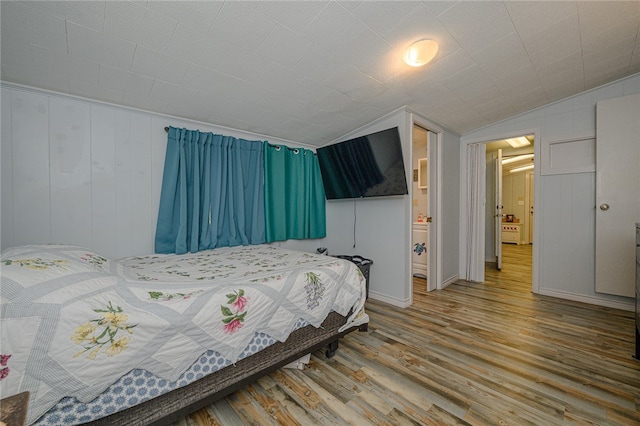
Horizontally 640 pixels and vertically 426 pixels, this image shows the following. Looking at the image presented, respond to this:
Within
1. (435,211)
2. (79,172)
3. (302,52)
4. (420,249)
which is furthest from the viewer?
(420,249)

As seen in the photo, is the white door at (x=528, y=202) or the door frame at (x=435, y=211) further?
the white door at (x=528, y=202)

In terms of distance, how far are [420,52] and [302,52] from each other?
898 mm

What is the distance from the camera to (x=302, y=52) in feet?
6.04

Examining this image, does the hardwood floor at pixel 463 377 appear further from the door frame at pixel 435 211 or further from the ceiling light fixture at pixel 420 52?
the ceiling light fixture at pixel 420 52

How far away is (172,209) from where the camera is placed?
2426 millimetres

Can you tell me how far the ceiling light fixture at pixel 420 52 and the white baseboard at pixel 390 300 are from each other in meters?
2.37

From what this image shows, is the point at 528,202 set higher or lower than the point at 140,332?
higher

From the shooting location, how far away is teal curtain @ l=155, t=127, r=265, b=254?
241 centimetres

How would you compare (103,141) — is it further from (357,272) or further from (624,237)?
(624,237)

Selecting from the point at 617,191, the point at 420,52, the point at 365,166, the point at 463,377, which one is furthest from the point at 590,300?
the point at 420,52

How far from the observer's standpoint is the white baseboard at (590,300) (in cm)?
270

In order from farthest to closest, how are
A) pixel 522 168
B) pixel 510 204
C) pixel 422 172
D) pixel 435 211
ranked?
pixel 510 204 < pixel 522 168 < pixel 422 172 < pixel 435 211

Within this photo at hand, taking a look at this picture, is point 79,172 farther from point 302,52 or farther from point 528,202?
point 528,202

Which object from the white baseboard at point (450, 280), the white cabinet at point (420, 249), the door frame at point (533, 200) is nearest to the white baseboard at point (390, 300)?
the white baseboard at point (450, 280)
